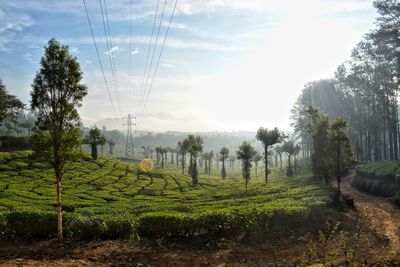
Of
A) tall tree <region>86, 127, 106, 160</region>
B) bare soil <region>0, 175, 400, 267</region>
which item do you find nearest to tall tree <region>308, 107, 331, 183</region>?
bare soil <region>0, 175, 400, 267</region>

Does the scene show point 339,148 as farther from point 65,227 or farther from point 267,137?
point 267,137

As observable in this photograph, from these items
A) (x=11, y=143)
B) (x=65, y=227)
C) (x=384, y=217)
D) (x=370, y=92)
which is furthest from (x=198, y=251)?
(x=11, y=143)

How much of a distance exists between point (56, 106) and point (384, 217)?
2364cm

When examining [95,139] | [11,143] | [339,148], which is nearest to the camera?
[339,148]

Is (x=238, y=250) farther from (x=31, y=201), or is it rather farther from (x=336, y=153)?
(x=31, y=201)

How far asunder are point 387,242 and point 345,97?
215 ft

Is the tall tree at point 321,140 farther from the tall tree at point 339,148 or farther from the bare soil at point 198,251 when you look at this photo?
the bare soil at point 198,251

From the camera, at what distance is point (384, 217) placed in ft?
80.1

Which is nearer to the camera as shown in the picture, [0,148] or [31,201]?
[31,201]

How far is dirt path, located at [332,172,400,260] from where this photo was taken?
1789 cm

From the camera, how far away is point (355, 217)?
24797 mm

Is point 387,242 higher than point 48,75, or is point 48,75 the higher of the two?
point 48,75

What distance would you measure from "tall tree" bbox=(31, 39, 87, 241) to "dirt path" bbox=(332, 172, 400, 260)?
657 inches

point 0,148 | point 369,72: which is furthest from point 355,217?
point 0,148
